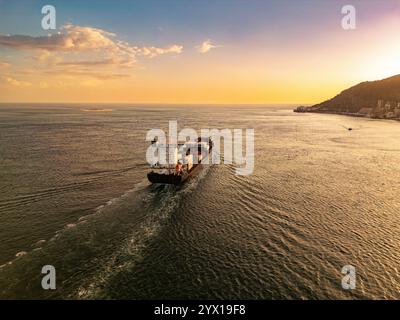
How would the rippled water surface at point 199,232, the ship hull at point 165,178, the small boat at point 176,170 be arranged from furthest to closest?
the small boat at point 176,170
the ship hull at point 165,178
the rippled water surface at point 199,232

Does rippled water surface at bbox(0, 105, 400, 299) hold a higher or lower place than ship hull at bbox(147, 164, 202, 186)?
lower

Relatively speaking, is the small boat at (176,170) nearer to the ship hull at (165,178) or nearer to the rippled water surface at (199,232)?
the ship hull at (165,178)

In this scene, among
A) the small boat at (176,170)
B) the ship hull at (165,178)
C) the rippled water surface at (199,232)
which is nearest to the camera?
the rippled water surface at (199,232)

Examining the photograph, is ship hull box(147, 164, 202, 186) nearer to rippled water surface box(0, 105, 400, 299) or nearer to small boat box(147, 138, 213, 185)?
small boat box(147, 138, 213, 185)

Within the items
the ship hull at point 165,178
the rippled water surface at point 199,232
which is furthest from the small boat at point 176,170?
the rippled water surface at point 199,232

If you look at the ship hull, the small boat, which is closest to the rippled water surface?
the ship hull

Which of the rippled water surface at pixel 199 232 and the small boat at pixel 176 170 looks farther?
the small boat at pixel 176 170

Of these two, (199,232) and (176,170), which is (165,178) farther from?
(199,232)

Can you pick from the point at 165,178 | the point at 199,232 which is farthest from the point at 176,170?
the point at 199,232
